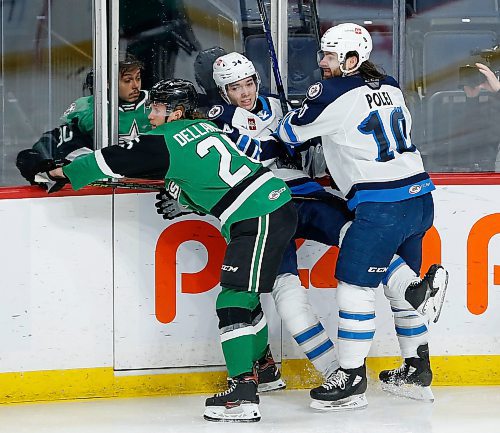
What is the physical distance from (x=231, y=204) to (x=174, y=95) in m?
0.39

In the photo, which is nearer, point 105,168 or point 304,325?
point 105,168

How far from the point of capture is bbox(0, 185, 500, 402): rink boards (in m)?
3.70

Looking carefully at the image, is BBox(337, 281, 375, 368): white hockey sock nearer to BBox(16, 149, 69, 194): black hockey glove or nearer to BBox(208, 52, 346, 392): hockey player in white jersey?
BBox(208, 52, 346, 392): hockey player in white jersey

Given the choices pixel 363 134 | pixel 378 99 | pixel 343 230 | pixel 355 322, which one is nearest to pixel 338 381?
pixel 355 322

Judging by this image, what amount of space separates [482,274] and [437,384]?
41 cm

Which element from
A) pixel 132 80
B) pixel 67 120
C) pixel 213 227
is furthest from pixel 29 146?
pixel 213 227

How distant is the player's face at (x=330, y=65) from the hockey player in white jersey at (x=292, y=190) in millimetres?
281

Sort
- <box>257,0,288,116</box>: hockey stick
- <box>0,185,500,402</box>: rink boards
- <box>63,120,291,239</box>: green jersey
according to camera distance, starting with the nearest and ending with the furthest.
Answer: <box>63,120,291,239</box>: green jersey → <box>0,185,500,402</box>: rink boards → <box>257,0,288,116</box>: hockey stick

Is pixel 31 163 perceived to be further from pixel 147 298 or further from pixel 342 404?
pixel 342 404

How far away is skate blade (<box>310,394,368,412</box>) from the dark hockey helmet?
1004 mm

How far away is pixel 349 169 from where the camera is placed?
363 centimetres

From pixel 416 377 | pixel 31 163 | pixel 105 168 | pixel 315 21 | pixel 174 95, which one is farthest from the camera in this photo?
pixel 315 21

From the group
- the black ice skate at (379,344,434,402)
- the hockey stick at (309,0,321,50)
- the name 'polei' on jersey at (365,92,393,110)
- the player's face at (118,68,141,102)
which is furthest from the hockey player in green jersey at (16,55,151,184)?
the black ice skate at (379,344,434,402)

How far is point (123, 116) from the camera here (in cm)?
389
